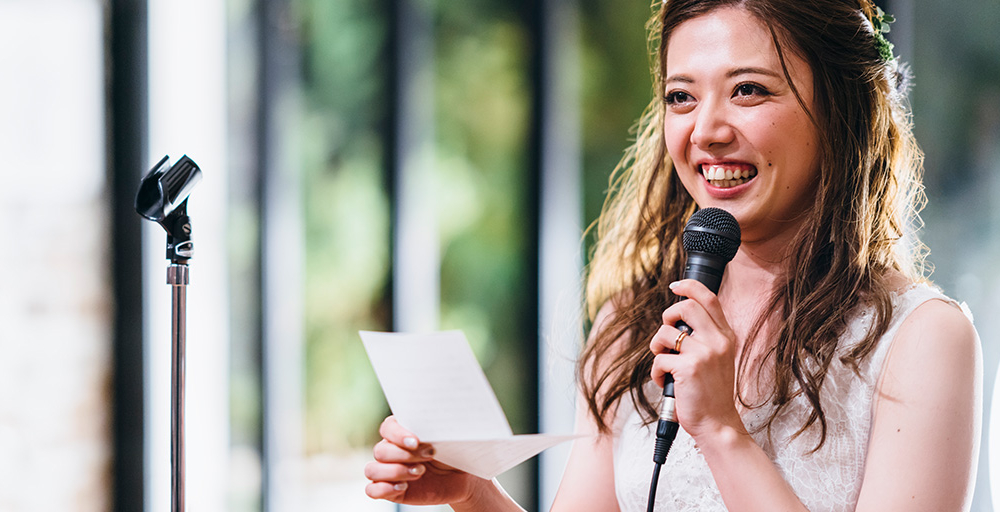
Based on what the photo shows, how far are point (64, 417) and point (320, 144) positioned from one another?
147cm

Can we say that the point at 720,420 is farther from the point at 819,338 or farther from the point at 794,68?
the point at 794,68

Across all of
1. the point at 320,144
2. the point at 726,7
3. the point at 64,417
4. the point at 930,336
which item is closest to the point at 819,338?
the point at 930,336

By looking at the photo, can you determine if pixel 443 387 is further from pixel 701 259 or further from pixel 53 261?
pixel 53 261

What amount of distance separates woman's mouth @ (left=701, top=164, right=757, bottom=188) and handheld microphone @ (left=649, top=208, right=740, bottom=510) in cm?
13

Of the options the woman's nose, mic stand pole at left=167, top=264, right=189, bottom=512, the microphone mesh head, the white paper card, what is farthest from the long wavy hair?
mic stand pole at left=167, top=264, right=189, bottom=512

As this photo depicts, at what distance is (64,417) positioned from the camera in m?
2.42

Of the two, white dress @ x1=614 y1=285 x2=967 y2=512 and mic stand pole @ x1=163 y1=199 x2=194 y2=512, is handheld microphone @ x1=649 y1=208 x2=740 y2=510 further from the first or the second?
mic stand pole @ x1=163 y1=199 x2=194 y2=512

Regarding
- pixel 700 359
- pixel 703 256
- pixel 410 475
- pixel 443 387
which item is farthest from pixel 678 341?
pixel 410 475

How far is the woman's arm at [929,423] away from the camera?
3.67ft

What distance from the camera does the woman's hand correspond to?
1.05 metres

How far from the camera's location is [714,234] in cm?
116

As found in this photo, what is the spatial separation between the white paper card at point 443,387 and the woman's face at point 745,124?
52 cm

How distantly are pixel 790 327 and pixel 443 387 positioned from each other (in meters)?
0.60

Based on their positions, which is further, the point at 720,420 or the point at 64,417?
the point at 64,417
